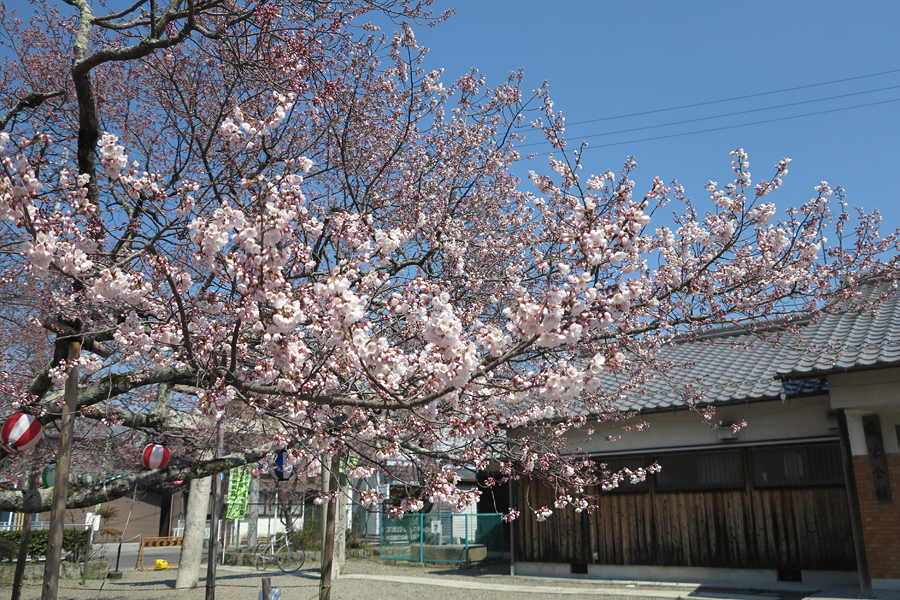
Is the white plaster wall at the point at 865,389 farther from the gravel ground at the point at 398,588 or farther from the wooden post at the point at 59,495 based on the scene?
the wooden post at the point at 59,495

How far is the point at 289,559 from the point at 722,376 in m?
14.2

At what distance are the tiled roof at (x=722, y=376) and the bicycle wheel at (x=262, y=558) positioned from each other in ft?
37.3

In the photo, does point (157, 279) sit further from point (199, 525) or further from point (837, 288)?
point (199, 525)

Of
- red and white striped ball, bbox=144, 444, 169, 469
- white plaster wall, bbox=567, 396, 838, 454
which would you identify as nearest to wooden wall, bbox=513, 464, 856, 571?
white plaster wall, bbox=567, 396, 838, 454

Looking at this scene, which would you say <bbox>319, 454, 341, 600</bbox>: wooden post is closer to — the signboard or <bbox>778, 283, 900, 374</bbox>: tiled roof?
<bbox>778, 283, 900, 374</bbox>: tiled roof

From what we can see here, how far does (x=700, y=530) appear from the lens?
11.9m

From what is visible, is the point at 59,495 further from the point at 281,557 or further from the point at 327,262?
the point at 281,557

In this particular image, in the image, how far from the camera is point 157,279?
4.88 m

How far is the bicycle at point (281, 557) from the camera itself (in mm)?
17678

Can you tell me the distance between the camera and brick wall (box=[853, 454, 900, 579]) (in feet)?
30.6

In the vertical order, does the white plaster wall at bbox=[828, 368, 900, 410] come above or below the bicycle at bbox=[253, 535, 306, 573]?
above

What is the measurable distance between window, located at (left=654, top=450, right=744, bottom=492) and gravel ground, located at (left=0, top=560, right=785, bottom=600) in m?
1.98

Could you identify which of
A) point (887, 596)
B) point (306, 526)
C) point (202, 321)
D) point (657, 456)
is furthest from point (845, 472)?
point (306, 526)

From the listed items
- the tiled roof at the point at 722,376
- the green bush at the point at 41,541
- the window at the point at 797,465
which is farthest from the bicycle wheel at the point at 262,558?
the window at the point at 797,465
